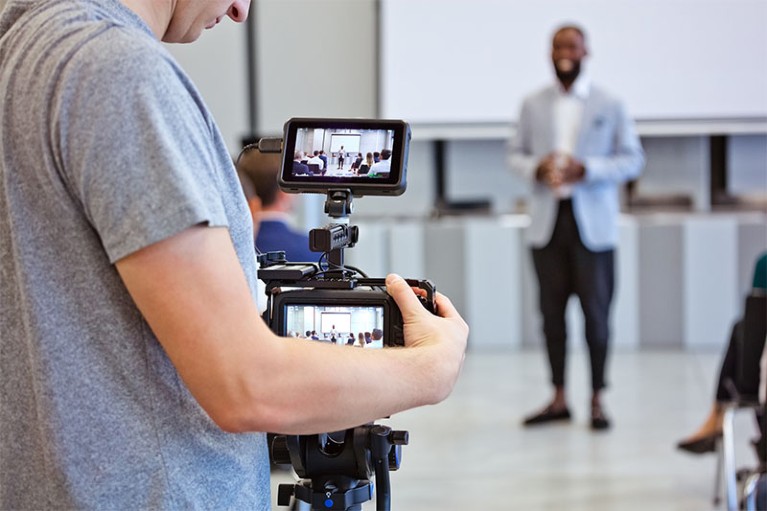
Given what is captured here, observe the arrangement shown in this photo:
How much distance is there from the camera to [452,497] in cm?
357

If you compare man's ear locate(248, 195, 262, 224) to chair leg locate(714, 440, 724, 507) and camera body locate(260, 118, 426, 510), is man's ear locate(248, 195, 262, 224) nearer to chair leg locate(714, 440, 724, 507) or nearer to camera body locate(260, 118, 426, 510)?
chair leg locate(714, 440, 724, 507)

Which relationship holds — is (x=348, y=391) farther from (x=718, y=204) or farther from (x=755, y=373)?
(x=718, y=204)

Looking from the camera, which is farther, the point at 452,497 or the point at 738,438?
the point at 738,438

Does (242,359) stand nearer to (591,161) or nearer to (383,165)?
(383,165)

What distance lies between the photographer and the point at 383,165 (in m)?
1.27

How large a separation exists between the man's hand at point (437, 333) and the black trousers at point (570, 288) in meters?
3.49

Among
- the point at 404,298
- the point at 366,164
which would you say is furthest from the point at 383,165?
the point at 404,298

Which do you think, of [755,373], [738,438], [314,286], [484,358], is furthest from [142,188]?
[484,358]

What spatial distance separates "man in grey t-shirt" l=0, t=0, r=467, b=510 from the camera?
831 millimetres

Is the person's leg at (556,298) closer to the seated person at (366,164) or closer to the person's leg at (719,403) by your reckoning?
the person's leg at (719,403)

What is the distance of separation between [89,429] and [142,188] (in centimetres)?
21

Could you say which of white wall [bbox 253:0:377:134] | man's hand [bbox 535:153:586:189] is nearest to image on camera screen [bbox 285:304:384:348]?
man's hand [bbox 535:153:586:189]

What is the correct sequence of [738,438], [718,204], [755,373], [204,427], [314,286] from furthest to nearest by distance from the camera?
[718,204], [738,438], [755,373], [314,286], [204,427]

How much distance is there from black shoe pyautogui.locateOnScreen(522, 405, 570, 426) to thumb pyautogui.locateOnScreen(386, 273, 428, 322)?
3514 millimetres
